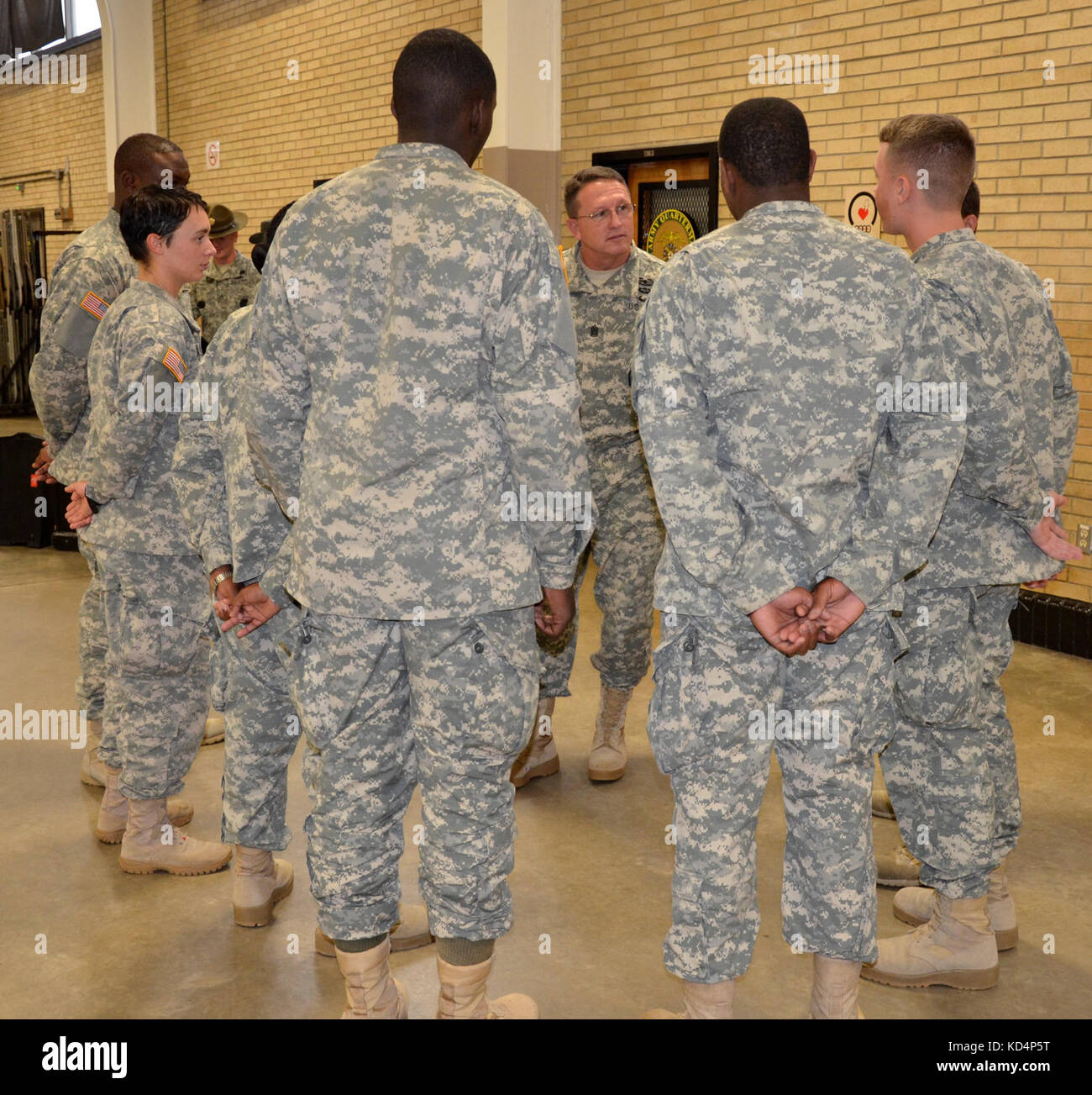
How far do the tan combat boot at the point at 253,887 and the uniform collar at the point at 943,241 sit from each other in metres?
2.11

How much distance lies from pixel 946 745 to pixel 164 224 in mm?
2364

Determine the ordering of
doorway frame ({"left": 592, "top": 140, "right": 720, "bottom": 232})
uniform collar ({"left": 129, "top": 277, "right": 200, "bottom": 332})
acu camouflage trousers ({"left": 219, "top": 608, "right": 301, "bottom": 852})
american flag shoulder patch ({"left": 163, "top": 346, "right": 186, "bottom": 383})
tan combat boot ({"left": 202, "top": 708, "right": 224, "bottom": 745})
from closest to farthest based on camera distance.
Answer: acu camouflage trousers ({"left": 219, "top": 608, "right": 301, "bottom": 852}) → american flag shoulder patch ({"left": 163, "top": 346, "right": 186, "bottom": 383}) → uniform collar ({"left": 129, "top": 277, "right": 200, "bottom": 332}) → tan combat boot ({"left": 202, "top": 708, "right": 224, "bottom": 745}) → doorway frame ({"left": 592, "top": 140, "right": 720, "bottom": 232})

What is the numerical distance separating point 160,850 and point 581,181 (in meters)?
2.40

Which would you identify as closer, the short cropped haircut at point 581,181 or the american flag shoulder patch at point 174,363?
the american flag shoulder patch at point 174,363

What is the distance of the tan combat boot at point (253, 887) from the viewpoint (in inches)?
112

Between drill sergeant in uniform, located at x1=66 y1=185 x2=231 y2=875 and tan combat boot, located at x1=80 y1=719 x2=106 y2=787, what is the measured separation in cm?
63

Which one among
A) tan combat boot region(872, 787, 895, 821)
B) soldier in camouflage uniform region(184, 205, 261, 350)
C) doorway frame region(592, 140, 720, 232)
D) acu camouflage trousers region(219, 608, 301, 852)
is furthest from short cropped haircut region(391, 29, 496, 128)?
soldier in camouflage uniform region(184, 205, 261, 350)

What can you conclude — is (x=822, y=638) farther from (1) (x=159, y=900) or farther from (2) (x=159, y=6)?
(2) (x=159, y=6)

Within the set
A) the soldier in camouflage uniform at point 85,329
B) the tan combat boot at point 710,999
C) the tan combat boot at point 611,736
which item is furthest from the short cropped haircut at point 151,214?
the tan combat boot at point 710,999

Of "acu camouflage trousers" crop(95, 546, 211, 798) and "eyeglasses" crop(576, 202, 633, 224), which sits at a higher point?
"eyeglasses" crop(576, 202, 633, 224)

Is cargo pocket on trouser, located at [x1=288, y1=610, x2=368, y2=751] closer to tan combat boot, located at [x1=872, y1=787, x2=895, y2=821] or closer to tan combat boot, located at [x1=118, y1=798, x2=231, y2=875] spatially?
tan combat boot, located at [x1=118, y1=798, x2=231, y2=875]

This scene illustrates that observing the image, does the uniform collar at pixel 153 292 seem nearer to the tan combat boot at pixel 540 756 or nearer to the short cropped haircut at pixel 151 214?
the short cropped haircut at pixel 151 214

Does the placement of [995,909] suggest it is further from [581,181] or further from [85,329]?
[85,329]

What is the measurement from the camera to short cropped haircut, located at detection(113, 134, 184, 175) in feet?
11.7
